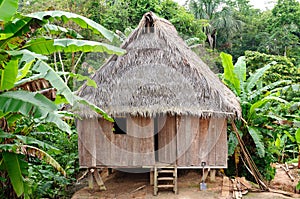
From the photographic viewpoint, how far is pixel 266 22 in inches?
962

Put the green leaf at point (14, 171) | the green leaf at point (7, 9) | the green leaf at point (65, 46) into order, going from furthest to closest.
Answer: the green leaf at point (14, 171)
the green leaf at point (65, 46)
the green leaf at point (7, 9)

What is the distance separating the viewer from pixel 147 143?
28.1 ft

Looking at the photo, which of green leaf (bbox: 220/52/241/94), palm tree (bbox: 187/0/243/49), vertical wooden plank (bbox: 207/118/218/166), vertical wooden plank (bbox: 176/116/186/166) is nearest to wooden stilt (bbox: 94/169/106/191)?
vertical wooden plank (bbox: 176/116/186/166)

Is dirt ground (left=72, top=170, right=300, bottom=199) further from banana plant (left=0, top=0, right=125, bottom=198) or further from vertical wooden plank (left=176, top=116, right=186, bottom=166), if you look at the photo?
banana plant (left=0, top=0, right=125, bottom=198)

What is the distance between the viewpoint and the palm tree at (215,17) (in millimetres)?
25812

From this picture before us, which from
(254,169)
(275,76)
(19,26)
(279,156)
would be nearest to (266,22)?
(275,76)

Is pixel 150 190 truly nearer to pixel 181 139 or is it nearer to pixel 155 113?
pixel 181 139

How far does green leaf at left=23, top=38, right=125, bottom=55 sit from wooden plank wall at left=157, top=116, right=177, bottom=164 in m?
4.50

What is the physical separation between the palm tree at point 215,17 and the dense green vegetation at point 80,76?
0.24 feet

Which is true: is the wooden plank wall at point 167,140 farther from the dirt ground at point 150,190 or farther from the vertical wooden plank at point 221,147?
the vertical wooden plank at point 221,147

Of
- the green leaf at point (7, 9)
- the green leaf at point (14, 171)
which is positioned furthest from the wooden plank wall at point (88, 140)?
the green leaf at point (7, 9)

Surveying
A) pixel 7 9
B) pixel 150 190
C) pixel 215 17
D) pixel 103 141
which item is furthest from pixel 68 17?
pixel 215 17

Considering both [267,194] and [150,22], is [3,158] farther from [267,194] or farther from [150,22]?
[267,194]

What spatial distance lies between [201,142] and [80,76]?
472 cm
